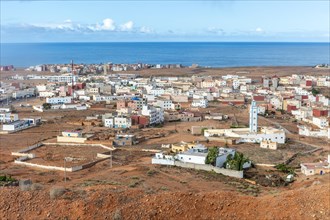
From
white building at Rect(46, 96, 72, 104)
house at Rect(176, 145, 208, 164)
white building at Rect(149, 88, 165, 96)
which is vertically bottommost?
house at Rect(176, 145, 208, 164)

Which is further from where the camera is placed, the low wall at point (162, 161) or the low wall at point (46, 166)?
the low wall at point (162, 161)

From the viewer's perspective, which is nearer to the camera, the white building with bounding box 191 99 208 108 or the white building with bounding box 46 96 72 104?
the white building with bounding box 191 99 208 108

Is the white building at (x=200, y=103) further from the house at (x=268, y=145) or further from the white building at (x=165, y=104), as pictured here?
the house at (x=268, y=145)

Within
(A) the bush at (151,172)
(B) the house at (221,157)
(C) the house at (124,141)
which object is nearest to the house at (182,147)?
(B) the house at (221,157)

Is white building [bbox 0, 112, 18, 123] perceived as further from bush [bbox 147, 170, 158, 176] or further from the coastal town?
bush [bbox 147, 170, 158, 176]

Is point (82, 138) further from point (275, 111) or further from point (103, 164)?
point (275, 111)

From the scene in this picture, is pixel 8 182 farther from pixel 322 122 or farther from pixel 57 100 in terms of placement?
pixel 57 100

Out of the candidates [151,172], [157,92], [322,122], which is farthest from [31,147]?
[157,92]

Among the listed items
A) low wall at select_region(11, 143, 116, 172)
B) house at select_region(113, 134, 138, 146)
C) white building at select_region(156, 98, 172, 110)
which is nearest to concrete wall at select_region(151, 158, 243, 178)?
low wall at select_region(11, 143, 116, 172)

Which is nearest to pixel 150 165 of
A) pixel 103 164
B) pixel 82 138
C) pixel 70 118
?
pixel 103 164
